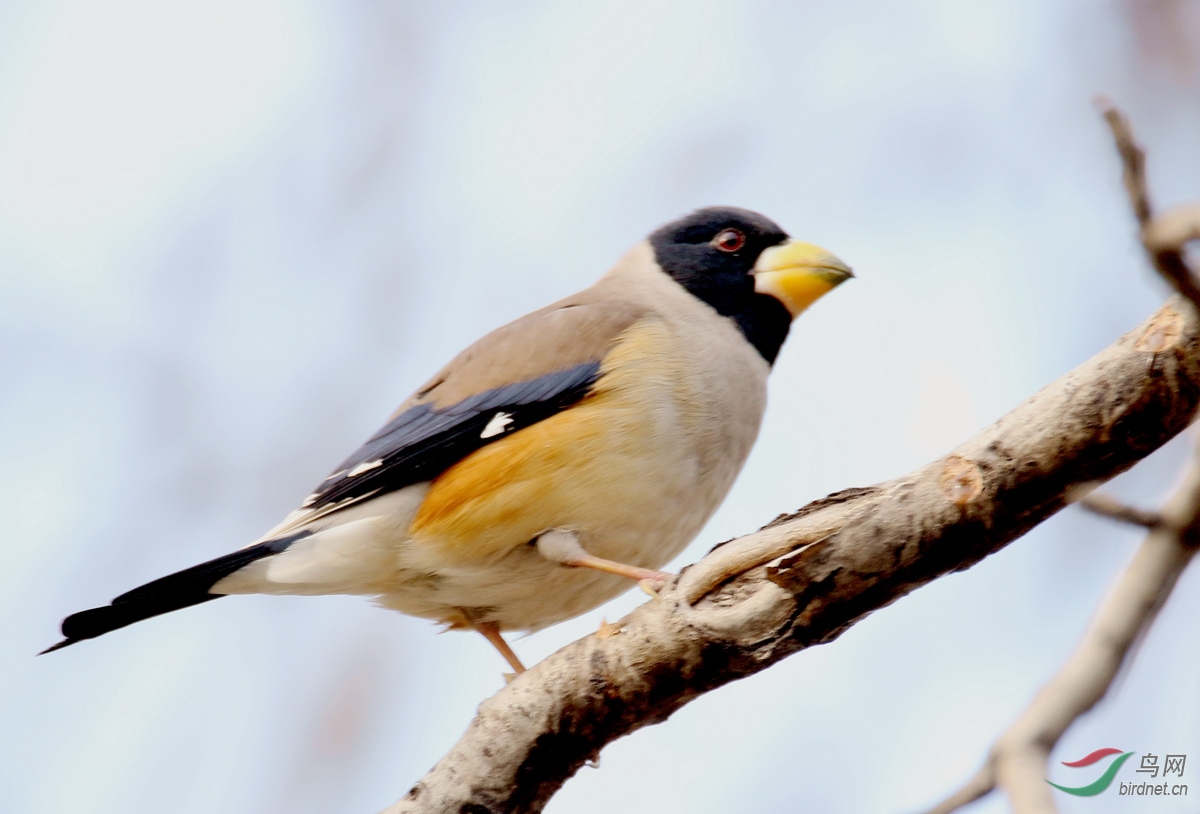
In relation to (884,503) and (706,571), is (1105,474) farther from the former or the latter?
(706,571)

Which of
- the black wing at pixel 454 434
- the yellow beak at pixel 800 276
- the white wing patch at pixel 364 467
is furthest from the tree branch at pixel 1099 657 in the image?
the yellow beak at pixel 800 276

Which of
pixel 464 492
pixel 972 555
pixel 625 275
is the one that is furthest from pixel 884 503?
pixel 625 275

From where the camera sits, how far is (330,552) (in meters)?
A: 4.39

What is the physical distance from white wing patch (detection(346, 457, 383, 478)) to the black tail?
11.7 inches

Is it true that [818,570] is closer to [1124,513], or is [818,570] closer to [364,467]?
[1124,513]

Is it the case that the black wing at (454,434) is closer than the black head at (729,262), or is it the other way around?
the black wing at (454,434)

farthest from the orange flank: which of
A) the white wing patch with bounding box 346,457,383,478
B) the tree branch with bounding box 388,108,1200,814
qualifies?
the tree branch with bounding box 388,108,1200,814

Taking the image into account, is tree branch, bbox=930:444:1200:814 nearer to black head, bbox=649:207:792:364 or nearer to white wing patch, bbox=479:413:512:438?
white wing patch, bbox=479:413:512:438

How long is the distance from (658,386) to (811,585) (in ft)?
5.58

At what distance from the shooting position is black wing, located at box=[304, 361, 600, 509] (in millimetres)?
4547

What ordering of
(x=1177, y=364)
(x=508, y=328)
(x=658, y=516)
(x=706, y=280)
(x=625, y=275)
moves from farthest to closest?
1. (x=625, y=275)
2. (x=706, y=280)
3. (x=508, y=328)
4. (x=658, y=516)
5. (x=1177, y=364)

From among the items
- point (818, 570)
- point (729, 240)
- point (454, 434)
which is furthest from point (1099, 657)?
point (729, 240)

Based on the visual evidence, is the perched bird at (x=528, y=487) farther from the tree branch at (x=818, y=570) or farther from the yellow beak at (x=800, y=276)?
the tree branch at (x=818, y=570)

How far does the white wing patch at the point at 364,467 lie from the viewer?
4.63 m
